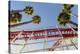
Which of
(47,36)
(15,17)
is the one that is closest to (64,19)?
(47,36)

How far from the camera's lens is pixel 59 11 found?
1.96 metres

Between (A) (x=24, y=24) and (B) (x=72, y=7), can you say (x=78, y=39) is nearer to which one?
(B) (x=72, y=7)

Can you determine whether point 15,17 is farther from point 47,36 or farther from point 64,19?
point 64,19

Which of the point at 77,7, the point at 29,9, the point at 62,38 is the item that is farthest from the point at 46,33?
the point at 77,7

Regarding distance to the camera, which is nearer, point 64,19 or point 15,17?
point 15,17

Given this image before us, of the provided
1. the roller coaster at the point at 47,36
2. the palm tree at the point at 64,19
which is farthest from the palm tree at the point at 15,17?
the palm tree at the point at 64,19

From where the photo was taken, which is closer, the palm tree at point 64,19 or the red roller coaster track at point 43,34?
the red roller coaster track at point 43,34

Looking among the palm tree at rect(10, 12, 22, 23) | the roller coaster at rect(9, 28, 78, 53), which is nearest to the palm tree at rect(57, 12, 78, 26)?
the roller coaster at rect(9, 28, 78, 53)

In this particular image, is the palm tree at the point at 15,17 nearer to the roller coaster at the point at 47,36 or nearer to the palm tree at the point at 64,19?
the roller coaster at the point at 47,36

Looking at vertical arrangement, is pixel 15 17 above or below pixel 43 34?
above

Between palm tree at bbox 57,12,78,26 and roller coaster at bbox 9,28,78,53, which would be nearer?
roller coaster at bbox 9,28,78,53

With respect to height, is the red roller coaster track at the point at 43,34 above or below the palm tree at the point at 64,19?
below

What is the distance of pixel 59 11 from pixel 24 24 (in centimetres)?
44

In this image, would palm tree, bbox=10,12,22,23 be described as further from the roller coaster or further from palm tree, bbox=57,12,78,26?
palm tree, bbox=57,12,78,26
